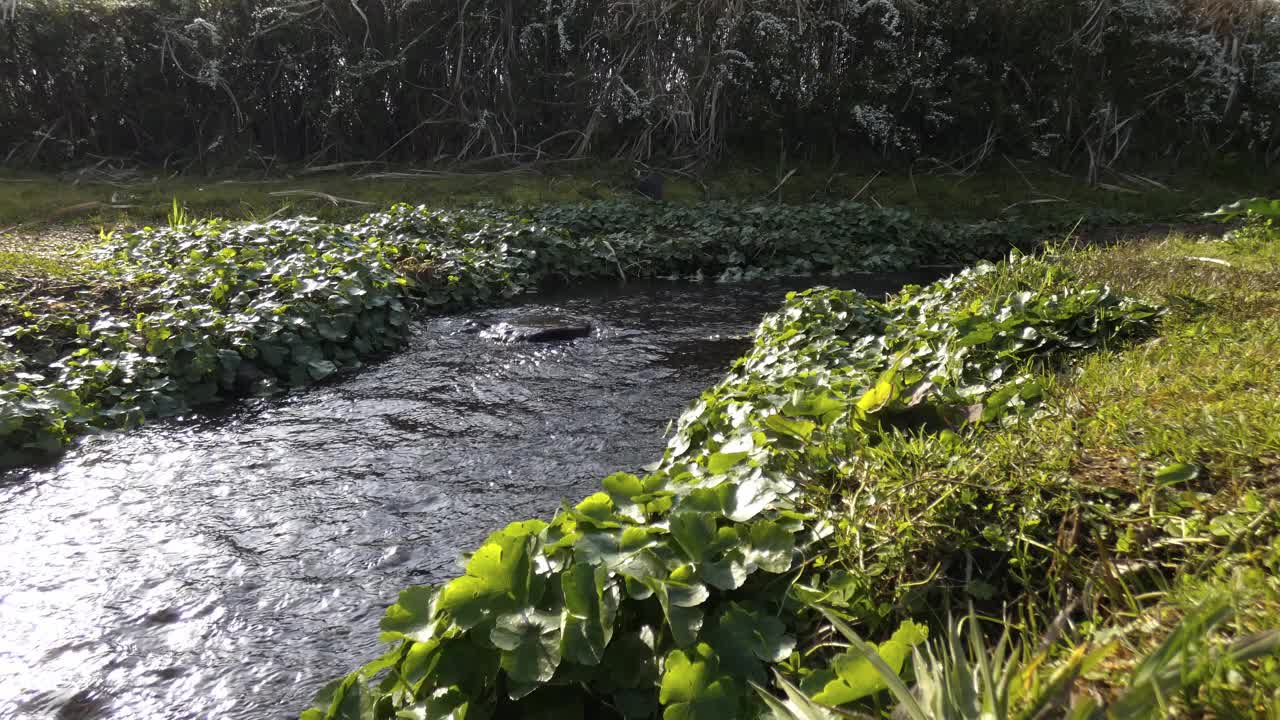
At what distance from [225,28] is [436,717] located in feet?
35.9

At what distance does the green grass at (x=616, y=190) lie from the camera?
878 centimetres

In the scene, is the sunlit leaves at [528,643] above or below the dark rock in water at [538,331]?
above

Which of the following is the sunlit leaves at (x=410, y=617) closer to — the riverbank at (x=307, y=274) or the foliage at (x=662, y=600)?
the foliage at (x=662, y=600)

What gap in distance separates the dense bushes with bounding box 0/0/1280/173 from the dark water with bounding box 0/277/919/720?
599 cm

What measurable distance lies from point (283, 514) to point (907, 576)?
2423mm

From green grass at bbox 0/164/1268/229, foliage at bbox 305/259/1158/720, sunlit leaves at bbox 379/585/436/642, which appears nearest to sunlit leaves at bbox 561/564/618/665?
foliage at bbox 305/259/1158/720

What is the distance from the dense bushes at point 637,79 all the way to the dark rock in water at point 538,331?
16.7 feet

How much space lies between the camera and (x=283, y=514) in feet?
10.4

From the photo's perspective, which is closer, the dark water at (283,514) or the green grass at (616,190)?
the dark water at (283,514)

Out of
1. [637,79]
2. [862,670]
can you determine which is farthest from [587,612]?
[637,79]

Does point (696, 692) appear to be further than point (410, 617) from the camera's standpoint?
No

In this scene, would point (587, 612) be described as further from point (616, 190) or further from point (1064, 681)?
point (616, 190)

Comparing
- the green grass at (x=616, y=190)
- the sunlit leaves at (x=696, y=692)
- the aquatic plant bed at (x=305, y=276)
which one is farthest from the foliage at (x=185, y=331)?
the sunlit leaves at (x=696, y=692)

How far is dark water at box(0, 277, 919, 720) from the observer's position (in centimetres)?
231
